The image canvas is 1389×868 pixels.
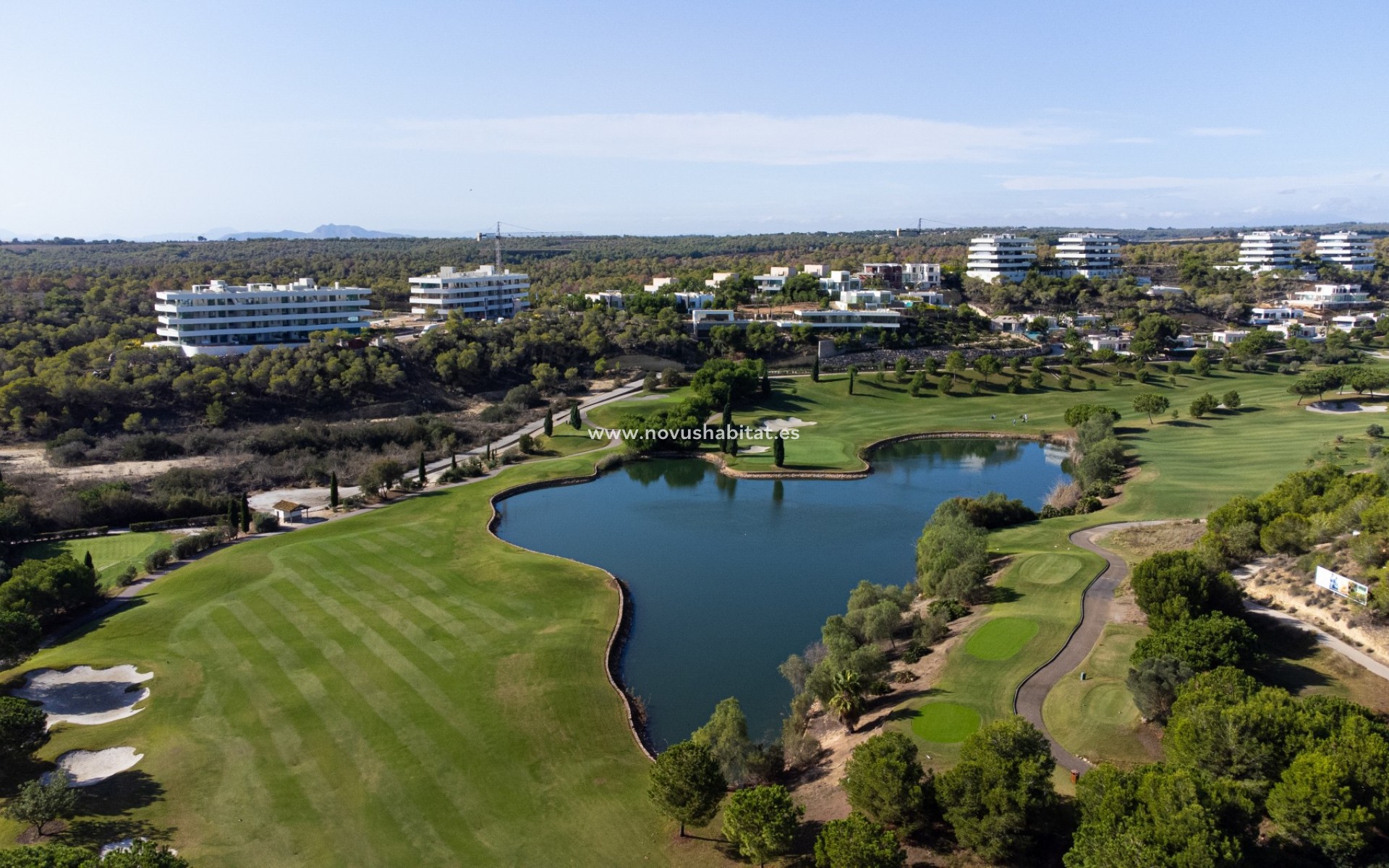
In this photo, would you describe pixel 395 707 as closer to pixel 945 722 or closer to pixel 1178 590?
pixel 945 722

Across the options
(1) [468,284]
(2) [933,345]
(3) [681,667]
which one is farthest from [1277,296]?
(3) [681,667]

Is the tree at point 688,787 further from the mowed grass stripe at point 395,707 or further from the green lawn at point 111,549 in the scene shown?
the green lawn at point 111,549

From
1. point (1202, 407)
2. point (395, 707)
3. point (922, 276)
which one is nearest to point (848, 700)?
point (395, 707)

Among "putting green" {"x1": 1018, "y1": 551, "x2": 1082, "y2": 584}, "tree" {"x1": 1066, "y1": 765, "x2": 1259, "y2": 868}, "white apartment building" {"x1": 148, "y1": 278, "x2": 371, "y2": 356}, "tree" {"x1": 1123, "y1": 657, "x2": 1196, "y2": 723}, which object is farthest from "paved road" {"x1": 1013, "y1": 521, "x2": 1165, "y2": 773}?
"white apartment building" {"x1": 148, "y1": 278, "x2": 371, "y2": 356}

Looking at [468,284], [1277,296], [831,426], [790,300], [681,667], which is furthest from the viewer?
[1277,296]

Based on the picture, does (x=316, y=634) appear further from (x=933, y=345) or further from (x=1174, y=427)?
(x=933, y=345)

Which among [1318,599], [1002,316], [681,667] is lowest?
[681,667]
